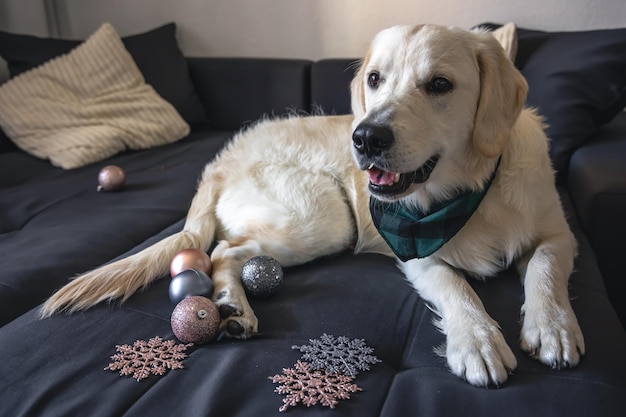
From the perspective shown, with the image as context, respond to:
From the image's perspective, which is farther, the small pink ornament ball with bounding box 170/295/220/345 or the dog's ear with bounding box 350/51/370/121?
the dog's ear with bounding box 350/51/370/121

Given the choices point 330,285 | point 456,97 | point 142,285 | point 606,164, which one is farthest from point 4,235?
point 606,164

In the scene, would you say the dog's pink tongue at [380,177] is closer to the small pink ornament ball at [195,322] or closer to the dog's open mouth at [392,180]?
the dog's open mouth at [392,180]

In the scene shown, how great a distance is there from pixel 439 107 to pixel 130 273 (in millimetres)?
917

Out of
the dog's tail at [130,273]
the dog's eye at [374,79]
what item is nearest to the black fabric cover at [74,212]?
the dog's tail at [130,273]

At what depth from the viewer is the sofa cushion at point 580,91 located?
1.90 meters

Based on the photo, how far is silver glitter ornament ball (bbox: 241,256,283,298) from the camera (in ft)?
4.41

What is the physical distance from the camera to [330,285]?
1405 mm

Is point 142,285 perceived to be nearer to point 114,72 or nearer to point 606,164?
point 606,164

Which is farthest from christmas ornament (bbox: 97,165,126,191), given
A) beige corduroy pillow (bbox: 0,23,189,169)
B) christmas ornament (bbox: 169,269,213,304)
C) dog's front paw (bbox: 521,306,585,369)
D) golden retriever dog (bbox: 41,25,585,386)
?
dog's front paw (bbox: 521,306,585,369)

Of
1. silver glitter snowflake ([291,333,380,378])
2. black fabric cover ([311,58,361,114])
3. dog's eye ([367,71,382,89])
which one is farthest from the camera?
black fabric cover ([311,58,361,114])

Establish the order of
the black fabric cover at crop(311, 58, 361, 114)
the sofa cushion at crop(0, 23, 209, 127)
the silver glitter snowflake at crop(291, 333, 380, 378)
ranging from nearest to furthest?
1. the silver glitter snowflake at crop(291, 333, 380, 378)
2. the black fabric cover at crop(311, 58, 361, 114)
3. the sofa cushion at crop(0, 23, 209, 127)

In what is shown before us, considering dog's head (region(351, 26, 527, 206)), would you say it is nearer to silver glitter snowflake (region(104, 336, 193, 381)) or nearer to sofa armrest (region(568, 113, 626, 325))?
sofa armrest (region(568, 113, 626, 325))

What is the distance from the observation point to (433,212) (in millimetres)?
1436

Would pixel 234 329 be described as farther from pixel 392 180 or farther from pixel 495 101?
pixel 495 101
